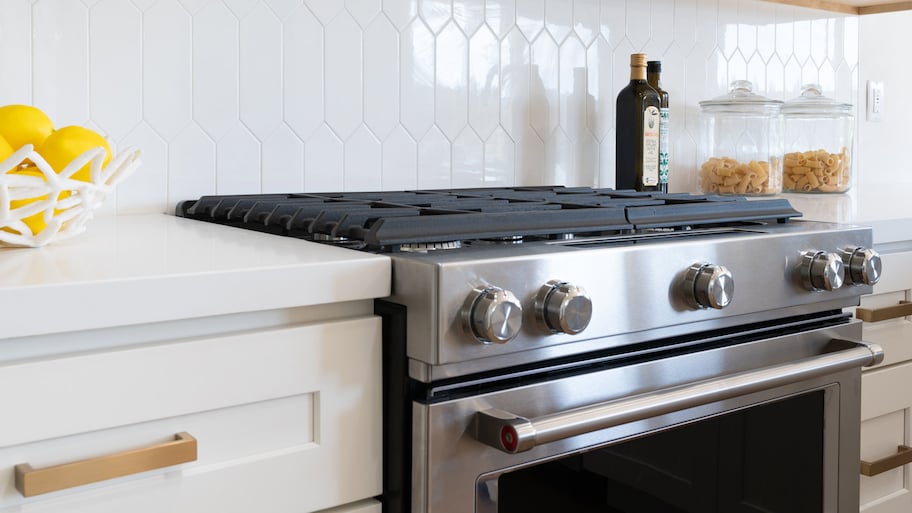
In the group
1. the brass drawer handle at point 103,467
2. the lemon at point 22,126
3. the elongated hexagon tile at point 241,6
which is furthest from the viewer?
the elongated hexagon tile at point 241,6

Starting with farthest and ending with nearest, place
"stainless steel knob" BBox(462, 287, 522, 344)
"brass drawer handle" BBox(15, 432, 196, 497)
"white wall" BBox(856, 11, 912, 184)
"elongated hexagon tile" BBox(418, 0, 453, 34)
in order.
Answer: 1. "white wall" BBox(856, 11, 912, 184)
2. "elongated hexagon tile" BBox(418, 0, 453, 34)
3. "stainless steel knob" BBox(462, 287, 522, 344)
4. "brass drawer handle" BBox(15, 432, 196, 497)

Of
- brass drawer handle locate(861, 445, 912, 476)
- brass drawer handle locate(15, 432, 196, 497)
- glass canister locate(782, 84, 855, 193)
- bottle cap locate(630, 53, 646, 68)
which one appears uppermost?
bottle cap locate(630, 53, 646, 68)

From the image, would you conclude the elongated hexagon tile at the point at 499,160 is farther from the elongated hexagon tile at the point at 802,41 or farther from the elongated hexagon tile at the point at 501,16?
the elongated hexagon tile at the point at 802,41

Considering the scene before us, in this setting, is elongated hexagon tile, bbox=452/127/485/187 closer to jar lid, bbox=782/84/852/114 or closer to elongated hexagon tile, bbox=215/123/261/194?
elongated hexagon tile, bbox=215/123/261/194

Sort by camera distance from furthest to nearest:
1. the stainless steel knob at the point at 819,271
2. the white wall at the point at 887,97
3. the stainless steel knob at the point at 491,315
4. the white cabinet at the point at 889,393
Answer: the white wall at the point at 887,97 < the white cabinet at the point at 889,393 < the stainless steel knob at the point at 819,271 < the stainless steel knob at the point at 491,315

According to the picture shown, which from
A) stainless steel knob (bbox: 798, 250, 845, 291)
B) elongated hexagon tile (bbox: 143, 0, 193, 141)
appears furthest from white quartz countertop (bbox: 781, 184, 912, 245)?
elongated hexagon tile (bbox: 143, 0, 193, 141)

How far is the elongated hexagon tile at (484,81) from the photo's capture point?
1642 millimetres

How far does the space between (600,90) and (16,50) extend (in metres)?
1.09

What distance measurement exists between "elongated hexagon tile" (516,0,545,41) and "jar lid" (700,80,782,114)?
1.40 ft

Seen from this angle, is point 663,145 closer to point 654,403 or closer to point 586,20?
point 586,20

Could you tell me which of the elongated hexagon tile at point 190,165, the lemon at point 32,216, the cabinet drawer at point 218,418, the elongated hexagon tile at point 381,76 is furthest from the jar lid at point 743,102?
the lemon at point 32,216

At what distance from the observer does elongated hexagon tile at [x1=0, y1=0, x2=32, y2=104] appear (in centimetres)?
117

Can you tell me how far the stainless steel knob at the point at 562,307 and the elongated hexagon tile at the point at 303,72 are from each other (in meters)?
0.70

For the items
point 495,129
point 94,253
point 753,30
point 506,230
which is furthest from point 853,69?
point 94,253
